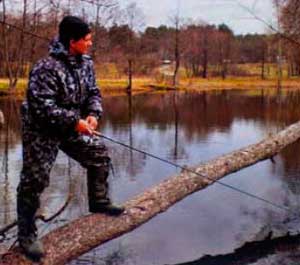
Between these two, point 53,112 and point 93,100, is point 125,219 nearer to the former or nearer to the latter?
point 93,100

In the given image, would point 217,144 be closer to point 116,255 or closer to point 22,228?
point 116,255

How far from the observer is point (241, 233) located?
891 centimetres

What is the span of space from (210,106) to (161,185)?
26551 mm

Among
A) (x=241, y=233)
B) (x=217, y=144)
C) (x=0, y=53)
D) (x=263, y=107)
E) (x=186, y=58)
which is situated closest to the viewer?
(x=241, y=233)

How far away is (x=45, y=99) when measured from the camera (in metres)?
5.12

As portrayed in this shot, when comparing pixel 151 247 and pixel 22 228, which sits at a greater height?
pixel 22 228

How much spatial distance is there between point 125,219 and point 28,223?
1.18m

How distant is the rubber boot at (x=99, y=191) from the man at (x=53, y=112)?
0.35 m

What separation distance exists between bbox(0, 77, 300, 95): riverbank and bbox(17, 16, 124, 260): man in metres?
38.1

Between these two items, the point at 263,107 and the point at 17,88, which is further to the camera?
the point at 17,88

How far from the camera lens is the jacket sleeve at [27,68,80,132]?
5129 millimetres

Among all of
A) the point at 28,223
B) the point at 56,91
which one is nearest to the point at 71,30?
the point at 56,91

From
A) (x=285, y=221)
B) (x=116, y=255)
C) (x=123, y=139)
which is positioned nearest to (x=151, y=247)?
(x=116, y=255)

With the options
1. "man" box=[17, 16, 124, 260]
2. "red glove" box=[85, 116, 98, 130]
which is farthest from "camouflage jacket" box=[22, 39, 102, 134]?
"red glove" box=[85, 116, 98, 130]
